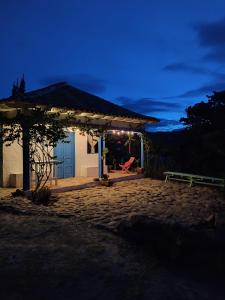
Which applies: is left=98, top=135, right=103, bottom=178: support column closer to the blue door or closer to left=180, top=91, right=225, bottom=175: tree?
the blue door

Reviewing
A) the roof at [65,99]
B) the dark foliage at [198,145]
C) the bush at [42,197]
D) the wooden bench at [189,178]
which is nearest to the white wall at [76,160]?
the roof at [65,99]

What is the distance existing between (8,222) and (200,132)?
1255cm

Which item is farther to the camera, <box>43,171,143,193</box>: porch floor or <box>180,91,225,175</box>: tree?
<box>180,91,225,175</box>: tree

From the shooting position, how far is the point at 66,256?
543 centimetres

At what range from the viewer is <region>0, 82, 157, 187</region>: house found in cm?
1192

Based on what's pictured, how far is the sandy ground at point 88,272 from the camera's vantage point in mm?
4223

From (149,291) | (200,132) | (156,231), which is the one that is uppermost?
(200,132)

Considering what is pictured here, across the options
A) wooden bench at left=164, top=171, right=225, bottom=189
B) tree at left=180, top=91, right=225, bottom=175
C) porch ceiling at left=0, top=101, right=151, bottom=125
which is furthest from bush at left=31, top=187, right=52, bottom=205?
tree at left=180, top=91, right=225, bottom=175

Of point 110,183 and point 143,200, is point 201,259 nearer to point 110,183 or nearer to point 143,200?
point 143,200

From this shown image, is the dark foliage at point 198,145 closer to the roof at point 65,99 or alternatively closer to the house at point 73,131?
the house at point 73,131

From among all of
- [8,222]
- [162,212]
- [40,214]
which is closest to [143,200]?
[162,212]

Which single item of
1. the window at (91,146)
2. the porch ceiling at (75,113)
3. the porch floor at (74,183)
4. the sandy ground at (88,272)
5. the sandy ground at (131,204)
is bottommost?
the sandy ground at (88,272)

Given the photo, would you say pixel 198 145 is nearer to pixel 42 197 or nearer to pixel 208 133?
pixel 208 133

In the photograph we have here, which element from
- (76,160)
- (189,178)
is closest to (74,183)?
(76,160)
